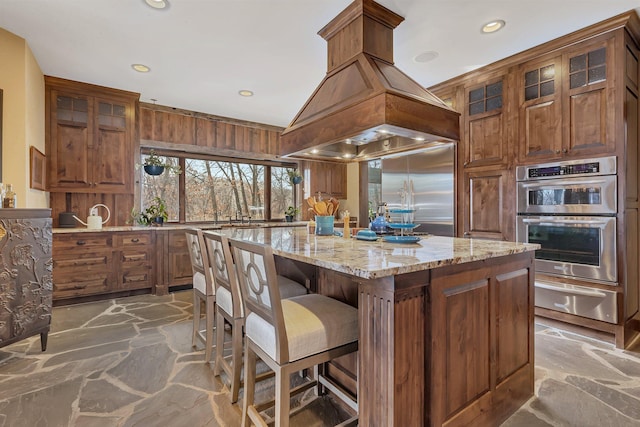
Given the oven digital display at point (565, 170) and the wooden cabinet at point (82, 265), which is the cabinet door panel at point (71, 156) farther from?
the oven digital display at point (565, 170)

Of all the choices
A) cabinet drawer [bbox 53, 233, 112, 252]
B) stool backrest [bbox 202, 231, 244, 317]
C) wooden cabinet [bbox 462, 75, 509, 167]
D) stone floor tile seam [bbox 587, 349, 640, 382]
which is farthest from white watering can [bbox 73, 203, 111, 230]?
stone floor tile seam [bbox 587, 349, 640, 382]

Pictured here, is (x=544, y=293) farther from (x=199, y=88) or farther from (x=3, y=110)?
(x=3, y=110)

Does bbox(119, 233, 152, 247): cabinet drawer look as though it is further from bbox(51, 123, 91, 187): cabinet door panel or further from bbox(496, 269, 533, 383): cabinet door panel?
bbox(496, 269, 533, 383): cabinet door panel

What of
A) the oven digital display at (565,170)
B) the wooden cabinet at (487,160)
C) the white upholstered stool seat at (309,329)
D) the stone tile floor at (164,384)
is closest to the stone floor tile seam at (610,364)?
the stone tile floor at (164,384)

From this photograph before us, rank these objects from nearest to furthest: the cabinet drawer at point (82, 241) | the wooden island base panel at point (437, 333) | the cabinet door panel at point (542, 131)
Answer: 1. the wooden island base panel at point (437, 333)
2. the cabinet door panel at point (542, 131)
3. the cabinet drawer at point (82, 241)

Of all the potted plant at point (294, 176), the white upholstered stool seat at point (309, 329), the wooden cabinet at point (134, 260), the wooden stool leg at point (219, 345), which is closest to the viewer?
the white upholstered stool seat at point (309, 329)

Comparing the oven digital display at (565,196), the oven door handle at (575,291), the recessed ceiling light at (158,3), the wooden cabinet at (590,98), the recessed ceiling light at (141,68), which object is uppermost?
the recessed ceiling light at (141,68)

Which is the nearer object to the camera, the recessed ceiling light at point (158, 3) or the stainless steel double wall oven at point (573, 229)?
the recessed ceiling light at point (158, 3)

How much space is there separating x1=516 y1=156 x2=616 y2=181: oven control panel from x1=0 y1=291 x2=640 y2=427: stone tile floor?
1442 millimetres

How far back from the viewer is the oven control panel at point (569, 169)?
8.55ft

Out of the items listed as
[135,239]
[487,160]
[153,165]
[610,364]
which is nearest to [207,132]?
[153,165]

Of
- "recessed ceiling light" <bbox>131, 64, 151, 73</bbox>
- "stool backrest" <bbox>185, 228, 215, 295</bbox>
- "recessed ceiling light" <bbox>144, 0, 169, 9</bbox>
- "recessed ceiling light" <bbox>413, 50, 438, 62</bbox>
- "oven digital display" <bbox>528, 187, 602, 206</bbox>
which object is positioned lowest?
"stool backrest" <bbox>185, 228, 215, 295</bbox>

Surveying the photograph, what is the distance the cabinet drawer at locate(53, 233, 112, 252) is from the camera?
354 centimetres

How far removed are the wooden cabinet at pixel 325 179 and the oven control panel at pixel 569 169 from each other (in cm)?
353
